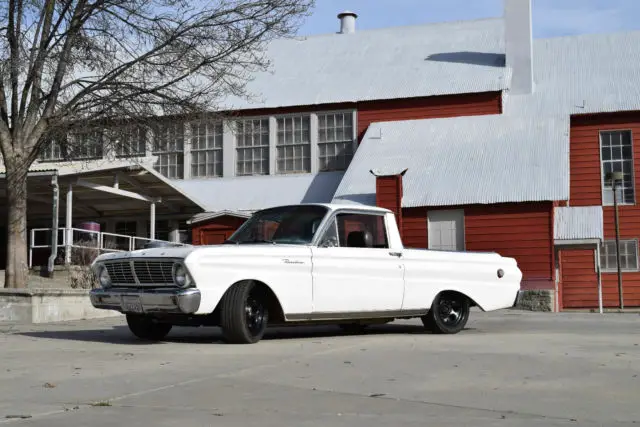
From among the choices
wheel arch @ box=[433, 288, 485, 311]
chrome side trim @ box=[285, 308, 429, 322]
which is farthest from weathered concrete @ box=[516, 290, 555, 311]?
chrome side trim @ box=[285, 308, 429, 322]

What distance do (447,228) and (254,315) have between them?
51.2 ft

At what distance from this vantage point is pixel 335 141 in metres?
29.2

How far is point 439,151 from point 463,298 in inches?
571

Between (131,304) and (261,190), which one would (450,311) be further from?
(261,190)

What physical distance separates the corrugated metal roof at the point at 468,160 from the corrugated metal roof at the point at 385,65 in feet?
5.29

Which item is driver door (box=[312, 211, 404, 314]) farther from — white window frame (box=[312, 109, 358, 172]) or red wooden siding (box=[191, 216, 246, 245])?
white window frame (box=[312, 109, 358, 172])

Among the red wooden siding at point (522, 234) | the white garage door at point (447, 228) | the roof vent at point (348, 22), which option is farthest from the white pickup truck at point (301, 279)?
the roof vent at point (348, 22)

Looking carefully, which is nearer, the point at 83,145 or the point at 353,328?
the point at 353,328

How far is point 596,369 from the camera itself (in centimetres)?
741

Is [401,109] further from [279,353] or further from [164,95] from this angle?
[279,353]

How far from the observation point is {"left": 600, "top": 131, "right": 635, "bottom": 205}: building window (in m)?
26.5

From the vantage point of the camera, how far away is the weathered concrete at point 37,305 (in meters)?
14.2

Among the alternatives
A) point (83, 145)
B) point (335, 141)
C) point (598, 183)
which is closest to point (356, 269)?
point (83, 145)

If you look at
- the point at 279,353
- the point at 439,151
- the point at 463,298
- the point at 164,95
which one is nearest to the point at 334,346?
the point at 279,353
